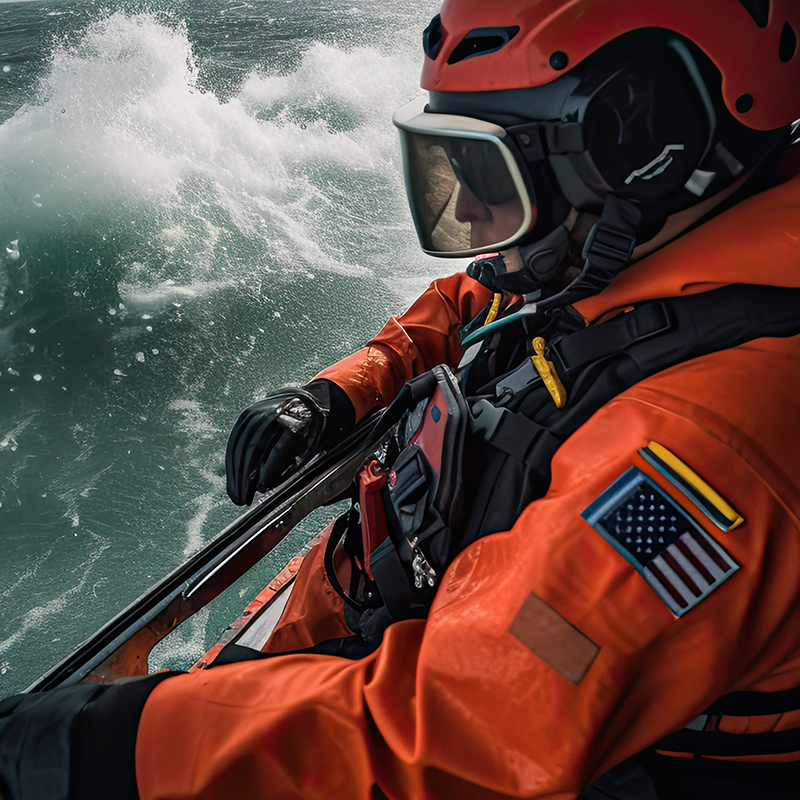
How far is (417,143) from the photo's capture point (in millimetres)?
1343

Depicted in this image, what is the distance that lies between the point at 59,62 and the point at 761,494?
7.58 m

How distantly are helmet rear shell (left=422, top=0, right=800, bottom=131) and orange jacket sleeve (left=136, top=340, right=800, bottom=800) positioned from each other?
47cm

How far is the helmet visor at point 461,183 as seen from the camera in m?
1.08

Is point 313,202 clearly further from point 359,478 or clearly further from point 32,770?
point 32,770

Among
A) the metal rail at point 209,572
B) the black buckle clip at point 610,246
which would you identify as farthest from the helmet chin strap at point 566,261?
the metal rail at point 209,572

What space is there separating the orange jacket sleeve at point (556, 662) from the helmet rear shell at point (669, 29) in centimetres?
47

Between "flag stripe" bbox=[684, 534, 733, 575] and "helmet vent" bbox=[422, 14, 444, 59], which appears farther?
"helmet vent" bbox=[422, 14, 444, 59]

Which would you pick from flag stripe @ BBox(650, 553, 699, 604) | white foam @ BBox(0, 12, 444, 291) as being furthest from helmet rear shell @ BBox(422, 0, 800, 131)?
white foam @ BBox(0, 12, 444, 291)

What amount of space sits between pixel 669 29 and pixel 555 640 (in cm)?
96

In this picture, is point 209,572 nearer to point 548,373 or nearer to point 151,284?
point 548,373

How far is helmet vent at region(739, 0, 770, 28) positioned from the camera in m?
0.96

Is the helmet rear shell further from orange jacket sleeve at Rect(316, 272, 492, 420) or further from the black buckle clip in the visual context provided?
orange jacket sleeve at Rect(316, 272, 492, 420)

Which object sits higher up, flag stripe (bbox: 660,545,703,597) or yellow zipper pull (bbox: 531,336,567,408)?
yellow zipper pull (bbox: 531,336,567,408)

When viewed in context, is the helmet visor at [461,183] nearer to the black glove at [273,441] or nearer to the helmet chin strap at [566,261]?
the helmet chin strap at [566,261]
